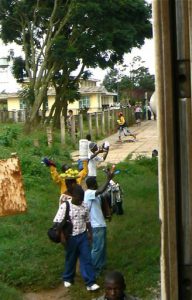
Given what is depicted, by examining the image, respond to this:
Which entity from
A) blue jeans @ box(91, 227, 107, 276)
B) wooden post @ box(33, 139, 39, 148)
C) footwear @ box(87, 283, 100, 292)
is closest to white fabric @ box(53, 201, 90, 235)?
blue jeans @ box(91, 227, 107, 276)

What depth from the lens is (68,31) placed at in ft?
82.3

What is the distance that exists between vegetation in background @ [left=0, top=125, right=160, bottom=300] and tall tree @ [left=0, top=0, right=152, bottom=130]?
39.1ft

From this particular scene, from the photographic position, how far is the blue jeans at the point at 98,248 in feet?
20.6

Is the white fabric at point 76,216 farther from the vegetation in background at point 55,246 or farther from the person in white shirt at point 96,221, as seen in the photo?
the vegetation in background at point 55,246

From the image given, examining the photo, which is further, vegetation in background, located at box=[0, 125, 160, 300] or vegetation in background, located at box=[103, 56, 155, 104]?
vegetation in background, located at box=[103, 56, 155, 104]

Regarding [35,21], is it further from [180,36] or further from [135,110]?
[180,36]

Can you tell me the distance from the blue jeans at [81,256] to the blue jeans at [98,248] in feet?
1.30

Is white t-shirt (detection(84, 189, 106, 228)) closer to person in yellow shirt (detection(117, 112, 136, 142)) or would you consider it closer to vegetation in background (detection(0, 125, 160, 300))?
vegetation in background (detection(0, 125, 160, 300))

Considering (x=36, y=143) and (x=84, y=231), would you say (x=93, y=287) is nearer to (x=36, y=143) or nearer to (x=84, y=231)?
(x=84, y=231)

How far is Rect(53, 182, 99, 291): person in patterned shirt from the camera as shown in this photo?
18.4ft

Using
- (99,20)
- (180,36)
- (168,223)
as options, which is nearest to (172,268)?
(168,223)

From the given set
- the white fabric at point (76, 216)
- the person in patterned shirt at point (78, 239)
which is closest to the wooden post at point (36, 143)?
the person in patterned shirt at point (78, 239)

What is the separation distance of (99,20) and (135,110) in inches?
529

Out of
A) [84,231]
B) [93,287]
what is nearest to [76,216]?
[84,231]
